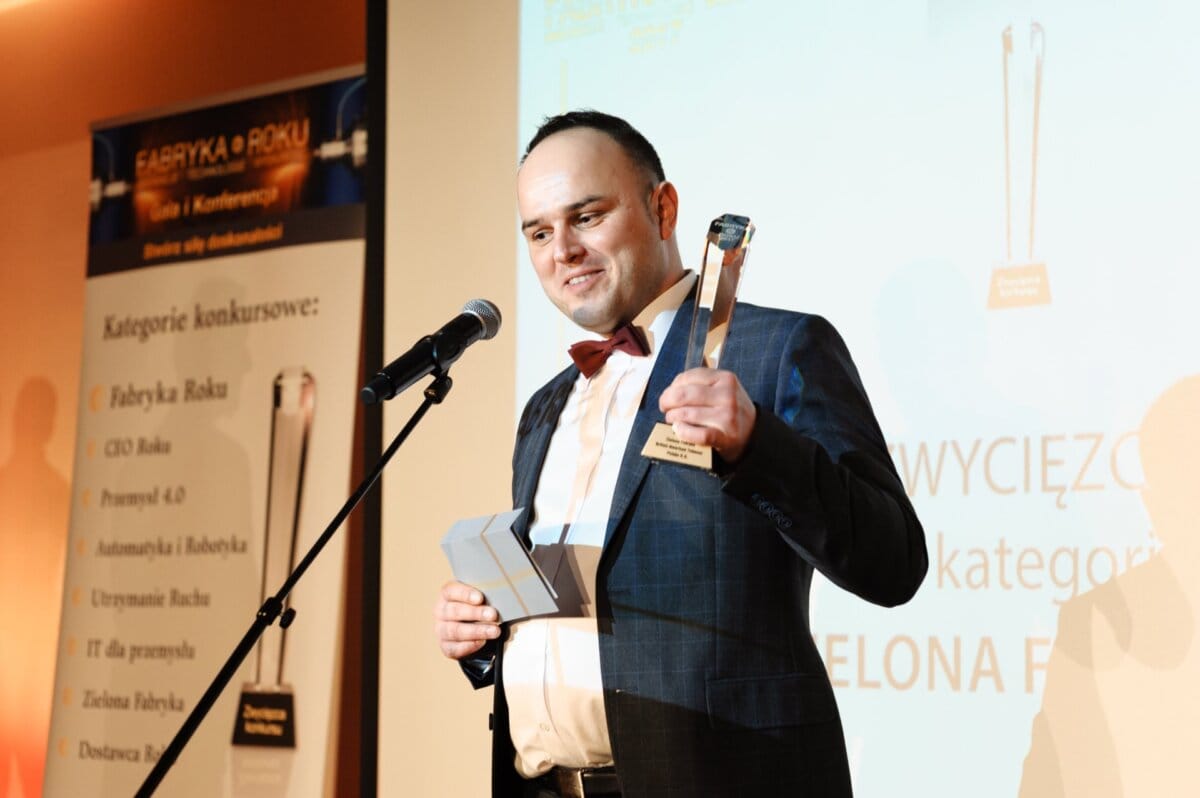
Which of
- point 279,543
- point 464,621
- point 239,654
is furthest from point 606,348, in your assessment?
point 279,543

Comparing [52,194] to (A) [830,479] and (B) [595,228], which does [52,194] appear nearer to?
(B) [595,228]

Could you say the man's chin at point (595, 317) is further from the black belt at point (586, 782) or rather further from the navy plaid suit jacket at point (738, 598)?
the black belt at point (586, 782)

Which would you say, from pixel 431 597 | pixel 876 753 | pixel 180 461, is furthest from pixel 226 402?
pixel 876 753

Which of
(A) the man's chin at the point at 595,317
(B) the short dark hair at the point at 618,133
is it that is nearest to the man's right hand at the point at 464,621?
(A) the man's chin at the point at 595,317

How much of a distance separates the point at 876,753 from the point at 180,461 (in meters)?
2.73

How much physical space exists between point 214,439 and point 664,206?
8.83 ft

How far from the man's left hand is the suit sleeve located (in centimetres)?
5

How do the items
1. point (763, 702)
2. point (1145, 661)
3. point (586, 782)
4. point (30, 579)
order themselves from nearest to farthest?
point (763, 702) < point (586, 782) < point (1145, 661) < point (30, 579)

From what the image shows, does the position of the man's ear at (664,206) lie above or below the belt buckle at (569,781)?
above

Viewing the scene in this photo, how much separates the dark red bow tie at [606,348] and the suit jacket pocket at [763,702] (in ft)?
1.82

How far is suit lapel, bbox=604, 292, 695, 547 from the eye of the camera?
1901mm

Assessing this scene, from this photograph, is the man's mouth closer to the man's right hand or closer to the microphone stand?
the microphone stand

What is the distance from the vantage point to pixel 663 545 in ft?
6.16

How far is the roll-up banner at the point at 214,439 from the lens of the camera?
4.13 metres
